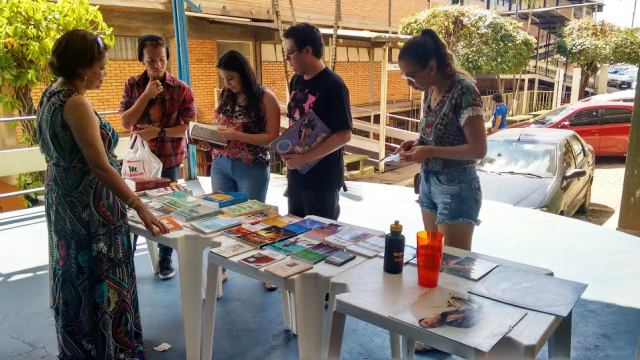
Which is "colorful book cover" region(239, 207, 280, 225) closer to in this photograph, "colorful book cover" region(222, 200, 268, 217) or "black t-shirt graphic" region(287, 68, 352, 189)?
"colorful book cover" region(222, 200, 268, 217)

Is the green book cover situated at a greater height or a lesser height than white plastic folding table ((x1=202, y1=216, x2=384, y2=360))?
greater

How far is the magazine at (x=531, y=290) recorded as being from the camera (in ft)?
5.03

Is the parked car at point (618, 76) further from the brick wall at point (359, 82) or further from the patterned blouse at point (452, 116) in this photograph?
the patterned blouse at point (452, 116)

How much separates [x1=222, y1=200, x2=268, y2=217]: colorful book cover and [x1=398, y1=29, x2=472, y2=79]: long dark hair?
3.51 feet

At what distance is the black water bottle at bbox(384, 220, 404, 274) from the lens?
175 centimetres

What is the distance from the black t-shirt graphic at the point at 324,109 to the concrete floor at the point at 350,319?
92 centimetres

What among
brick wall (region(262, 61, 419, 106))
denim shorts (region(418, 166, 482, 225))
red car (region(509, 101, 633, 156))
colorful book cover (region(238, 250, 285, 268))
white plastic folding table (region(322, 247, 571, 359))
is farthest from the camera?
brick wall (region(262, 61, 419, 106))

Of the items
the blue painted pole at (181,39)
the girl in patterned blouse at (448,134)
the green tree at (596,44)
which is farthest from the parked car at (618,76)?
the girl in patterned blouse at (448,134)

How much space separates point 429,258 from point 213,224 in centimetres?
114

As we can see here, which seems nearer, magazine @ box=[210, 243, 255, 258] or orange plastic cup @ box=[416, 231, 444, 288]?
orange plastic cup @ box=[416, 231, 444, 288]

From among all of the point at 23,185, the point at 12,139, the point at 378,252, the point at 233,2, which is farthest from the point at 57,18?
the point at 233,2

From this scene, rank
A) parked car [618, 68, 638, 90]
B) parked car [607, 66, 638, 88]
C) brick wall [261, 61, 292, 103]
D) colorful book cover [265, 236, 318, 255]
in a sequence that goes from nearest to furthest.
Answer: colorful book cover [265, 236, 318, 255] < brick wall [261, 61, 292, 103] < parked car [618, 68, 638, 90] < parked car [607, 66, 638, 88]

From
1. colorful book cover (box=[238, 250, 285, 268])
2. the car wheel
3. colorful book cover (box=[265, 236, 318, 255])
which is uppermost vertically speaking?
colorful book cover (box=[265, 236, 318, 255])

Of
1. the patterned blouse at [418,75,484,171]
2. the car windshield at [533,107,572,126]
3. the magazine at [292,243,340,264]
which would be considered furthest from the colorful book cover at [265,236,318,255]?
the car windshield at [533,107,572,126]
